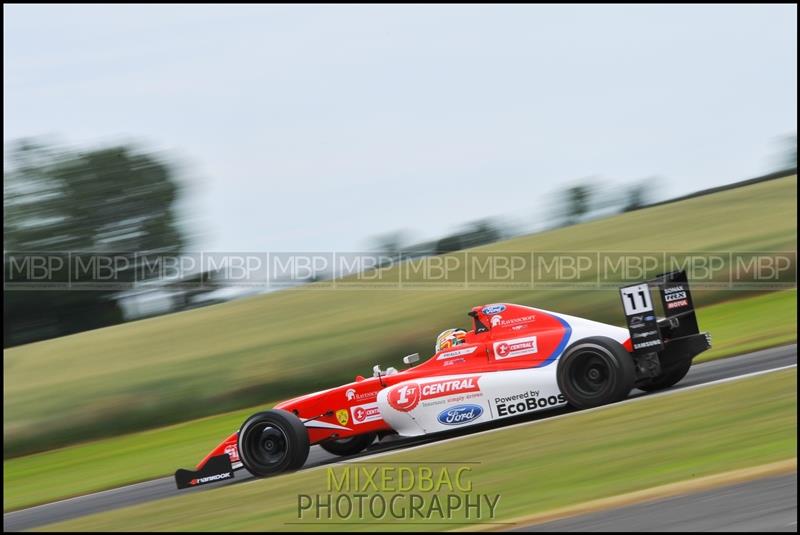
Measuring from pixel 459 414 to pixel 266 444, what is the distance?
2.10m

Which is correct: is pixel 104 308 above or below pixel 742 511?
above

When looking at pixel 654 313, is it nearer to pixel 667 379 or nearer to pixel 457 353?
pixel 667 379

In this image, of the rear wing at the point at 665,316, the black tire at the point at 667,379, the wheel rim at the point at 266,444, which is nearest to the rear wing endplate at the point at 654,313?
the rear wing at the point at 665,316

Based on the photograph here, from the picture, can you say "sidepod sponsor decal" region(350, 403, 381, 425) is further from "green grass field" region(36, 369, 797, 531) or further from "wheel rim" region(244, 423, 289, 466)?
"wheel rim" region(244, 423, 289, 466)

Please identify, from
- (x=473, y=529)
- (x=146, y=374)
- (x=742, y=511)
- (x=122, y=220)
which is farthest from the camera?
(x=122, y=220)

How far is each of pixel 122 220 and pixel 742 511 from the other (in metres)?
39.2

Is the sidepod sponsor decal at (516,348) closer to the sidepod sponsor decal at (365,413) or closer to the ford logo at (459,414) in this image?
the ford logo at (459,414)

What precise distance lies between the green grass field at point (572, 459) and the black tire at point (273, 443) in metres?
0.27

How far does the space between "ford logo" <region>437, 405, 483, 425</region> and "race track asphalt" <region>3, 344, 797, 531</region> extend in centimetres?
58

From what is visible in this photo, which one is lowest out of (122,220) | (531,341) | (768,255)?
(531,341)

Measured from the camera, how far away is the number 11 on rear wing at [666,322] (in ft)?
31.5

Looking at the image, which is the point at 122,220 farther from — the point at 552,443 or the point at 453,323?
the point at 552,443

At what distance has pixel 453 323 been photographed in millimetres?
20625

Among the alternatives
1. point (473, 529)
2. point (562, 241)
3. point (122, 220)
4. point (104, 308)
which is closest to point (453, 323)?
point (562, 241)
